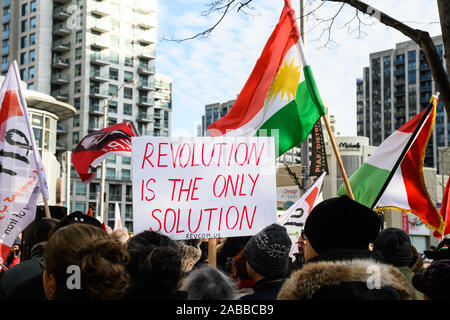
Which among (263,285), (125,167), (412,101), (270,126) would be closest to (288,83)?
(270,126)

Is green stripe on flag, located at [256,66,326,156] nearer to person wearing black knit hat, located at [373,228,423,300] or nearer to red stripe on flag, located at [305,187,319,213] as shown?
red stripe on flag, located at [305,187,319,213]

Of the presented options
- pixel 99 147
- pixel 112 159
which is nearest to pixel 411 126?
pixel 99 147

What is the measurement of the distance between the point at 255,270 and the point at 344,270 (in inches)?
52.0

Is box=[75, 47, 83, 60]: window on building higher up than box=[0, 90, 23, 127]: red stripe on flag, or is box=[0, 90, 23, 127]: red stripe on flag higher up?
box=[75, 47, 83, 60]: window on building

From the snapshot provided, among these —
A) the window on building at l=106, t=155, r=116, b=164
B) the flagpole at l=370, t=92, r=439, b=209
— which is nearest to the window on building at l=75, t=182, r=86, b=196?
the window on building at l=106, t=155, r=116, b=164

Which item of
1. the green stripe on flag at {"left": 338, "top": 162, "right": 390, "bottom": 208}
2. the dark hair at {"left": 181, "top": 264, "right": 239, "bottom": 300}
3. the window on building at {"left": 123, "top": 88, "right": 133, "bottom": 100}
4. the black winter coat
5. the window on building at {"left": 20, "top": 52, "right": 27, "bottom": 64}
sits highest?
the window on building at {"left": 20, "top": 52, "right": 27, "bottom": 64}

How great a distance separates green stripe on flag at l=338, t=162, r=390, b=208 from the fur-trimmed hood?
395cm

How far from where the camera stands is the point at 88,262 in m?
2.65

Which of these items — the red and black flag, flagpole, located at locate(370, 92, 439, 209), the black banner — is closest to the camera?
flagpole, located at locate(370, 92, 439, 209)

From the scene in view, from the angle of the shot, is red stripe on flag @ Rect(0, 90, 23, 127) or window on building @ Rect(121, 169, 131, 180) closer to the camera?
red stripe on flag @ Rect(0, 90, 23, 127)

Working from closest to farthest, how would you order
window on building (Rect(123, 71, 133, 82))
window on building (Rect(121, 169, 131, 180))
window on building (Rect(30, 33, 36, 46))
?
window on building (Rect(30, 33, 36, 46)) → window on building (Rect(121, 169, 131, 180)) → window on building (Rect(123, 71, 133, 82))

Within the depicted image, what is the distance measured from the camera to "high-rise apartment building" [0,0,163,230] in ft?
259

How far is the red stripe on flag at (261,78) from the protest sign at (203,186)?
1289mm

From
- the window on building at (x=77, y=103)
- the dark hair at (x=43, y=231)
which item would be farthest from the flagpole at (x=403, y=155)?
the window on building at (x=77, y=103)
